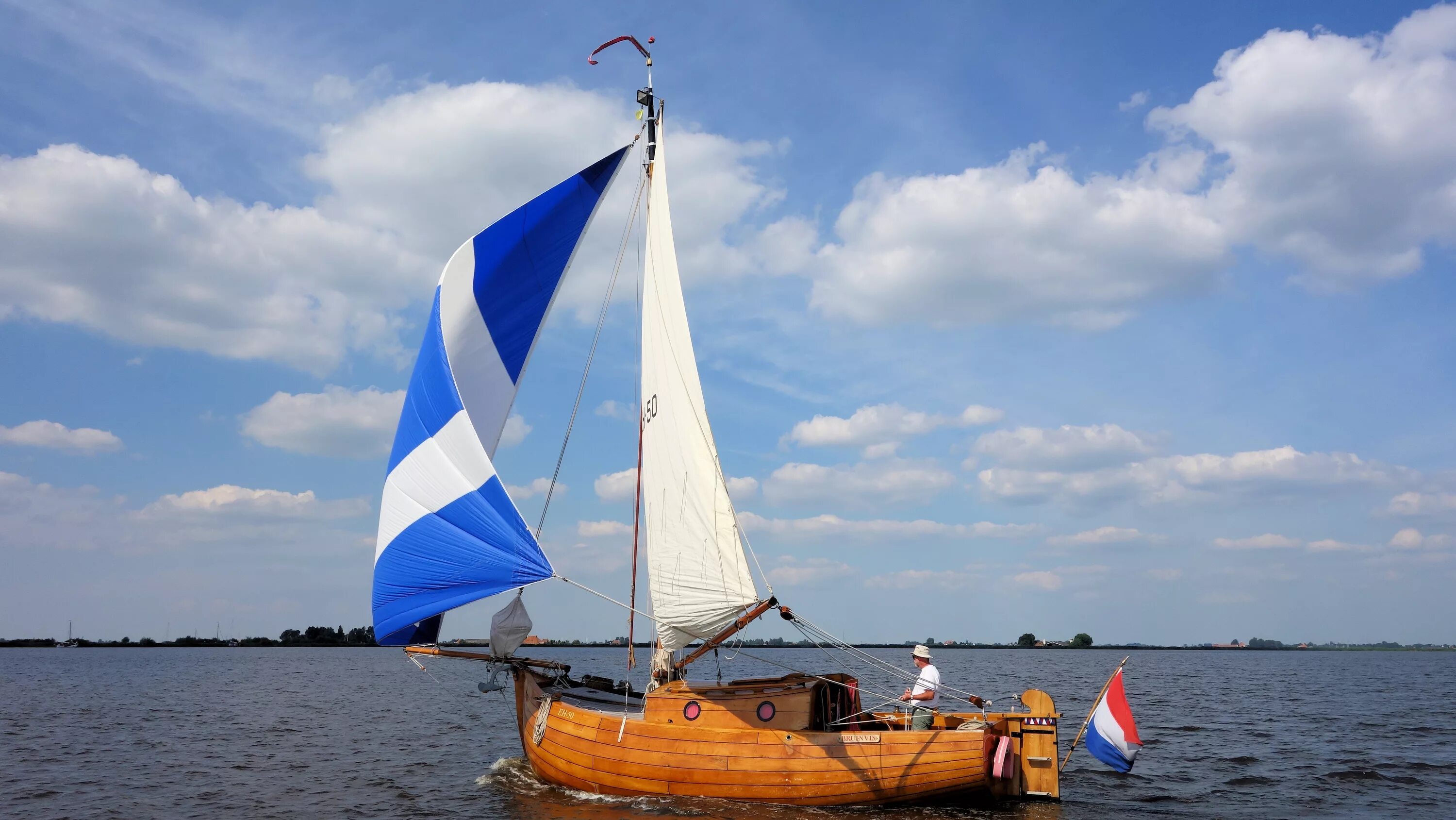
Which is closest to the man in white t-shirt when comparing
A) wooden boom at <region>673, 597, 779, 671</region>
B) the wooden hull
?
the wooden hull

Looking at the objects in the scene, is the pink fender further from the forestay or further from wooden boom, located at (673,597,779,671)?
the forestay

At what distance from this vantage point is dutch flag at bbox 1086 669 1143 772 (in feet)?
44.7

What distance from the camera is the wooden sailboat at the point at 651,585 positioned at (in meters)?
12.9

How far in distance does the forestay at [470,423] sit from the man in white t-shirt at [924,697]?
237 inches

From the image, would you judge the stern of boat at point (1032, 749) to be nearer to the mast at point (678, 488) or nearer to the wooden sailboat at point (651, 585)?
the wooden sailboat at point (651, 585)

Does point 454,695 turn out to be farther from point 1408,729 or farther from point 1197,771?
point 1408,729

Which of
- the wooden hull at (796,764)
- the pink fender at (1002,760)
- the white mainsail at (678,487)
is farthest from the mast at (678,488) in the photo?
the pink fender at (1002,760)

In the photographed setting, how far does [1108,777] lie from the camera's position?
670 inches

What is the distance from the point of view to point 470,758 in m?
20.6

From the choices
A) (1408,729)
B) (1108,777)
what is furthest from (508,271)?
(1408,729)

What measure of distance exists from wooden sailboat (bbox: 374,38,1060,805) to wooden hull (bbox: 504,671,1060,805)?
0.03 m

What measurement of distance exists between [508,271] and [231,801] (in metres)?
10.6

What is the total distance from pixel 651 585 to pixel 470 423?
13.4 feet

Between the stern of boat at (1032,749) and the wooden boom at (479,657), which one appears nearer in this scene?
the stern of boat at (1032,749)
